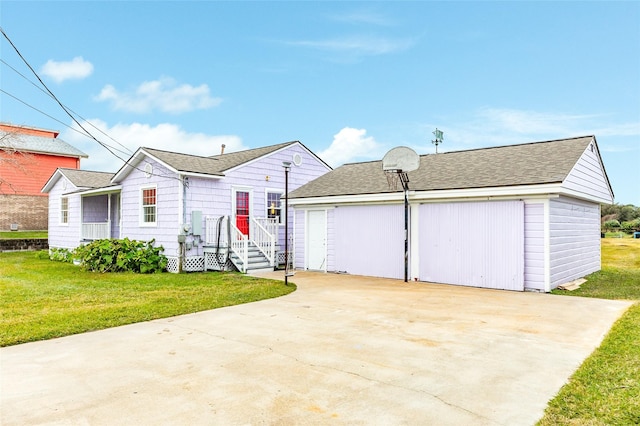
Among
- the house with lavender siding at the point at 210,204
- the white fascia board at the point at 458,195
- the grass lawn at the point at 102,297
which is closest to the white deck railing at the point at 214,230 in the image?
the house with lavender siding at the point at 210,204

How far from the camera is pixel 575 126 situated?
20281mm

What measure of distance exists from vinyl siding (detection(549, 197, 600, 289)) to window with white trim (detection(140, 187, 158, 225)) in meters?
12.9

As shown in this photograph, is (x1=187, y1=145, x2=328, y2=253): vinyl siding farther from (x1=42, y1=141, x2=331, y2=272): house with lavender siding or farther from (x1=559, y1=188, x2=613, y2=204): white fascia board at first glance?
(x1=559, y1=188, x2=613, y2=204): white fascia board

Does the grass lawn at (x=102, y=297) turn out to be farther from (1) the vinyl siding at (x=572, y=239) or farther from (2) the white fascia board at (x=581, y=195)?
(2) the white fascia board at (x=581, y=195)

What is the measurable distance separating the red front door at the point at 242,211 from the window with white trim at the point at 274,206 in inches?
40.7

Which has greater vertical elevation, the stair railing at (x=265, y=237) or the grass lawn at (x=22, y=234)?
the stair railing at (x=265, y=237)

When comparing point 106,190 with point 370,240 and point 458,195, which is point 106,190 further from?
point 458,195

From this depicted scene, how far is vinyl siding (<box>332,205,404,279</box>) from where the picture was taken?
12.3 metres

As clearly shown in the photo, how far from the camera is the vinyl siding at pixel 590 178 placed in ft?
34.9

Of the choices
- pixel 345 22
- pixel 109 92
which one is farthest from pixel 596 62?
pixel 109 92

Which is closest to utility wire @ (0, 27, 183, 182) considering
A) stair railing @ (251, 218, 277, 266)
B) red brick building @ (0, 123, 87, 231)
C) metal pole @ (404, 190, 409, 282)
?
stair railing @ (251, 218, 277, 266)

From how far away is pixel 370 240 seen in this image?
42.6ft

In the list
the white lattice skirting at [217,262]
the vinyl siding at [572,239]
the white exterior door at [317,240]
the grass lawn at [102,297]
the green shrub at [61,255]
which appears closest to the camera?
the grass lawn at [102,297]

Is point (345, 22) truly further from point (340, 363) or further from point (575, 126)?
point (340, 363)
